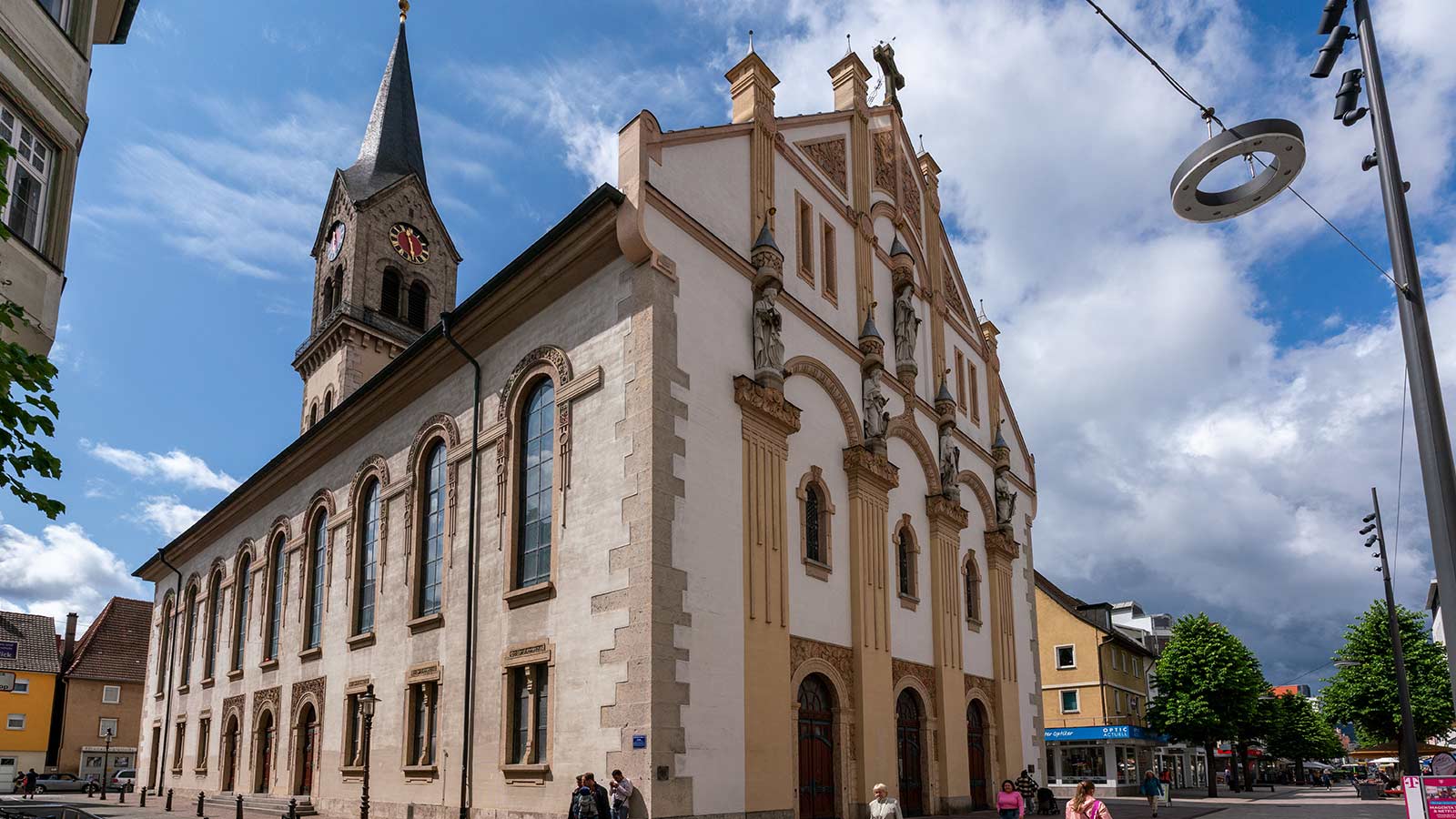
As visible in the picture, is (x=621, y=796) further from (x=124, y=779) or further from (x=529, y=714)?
(x=124, y=779)

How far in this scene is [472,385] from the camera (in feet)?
80.3

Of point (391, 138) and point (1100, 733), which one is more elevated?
point (391, 138)

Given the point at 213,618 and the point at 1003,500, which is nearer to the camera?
the point at 1003,500

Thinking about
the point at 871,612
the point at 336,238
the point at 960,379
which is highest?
the point at 336,238

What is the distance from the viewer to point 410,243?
47531 mm

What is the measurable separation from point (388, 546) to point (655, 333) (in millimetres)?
11858

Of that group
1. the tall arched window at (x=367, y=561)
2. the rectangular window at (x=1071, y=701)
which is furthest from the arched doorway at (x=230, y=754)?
the rectangular window at (x=1071, y=701)

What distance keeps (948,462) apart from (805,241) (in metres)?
8.34

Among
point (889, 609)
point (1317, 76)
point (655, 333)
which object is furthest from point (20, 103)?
point (889, 609)

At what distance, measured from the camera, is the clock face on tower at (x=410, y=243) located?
46.9m

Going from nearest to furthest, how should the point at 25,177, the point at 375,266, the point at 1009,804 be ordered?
the point at 25,177, the point at 1009,804, the point at 375,266

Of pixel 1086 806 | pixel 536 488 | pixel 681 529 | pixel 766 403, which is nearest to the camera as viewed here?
pixel 1086 806

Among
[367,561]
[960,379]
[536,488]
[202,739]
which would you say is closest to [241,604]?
[202,739]

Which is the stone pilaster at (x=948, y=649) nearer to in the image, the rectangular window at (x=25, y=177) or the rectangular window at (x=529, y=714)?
the rectangular window at (x=529, y=714)
